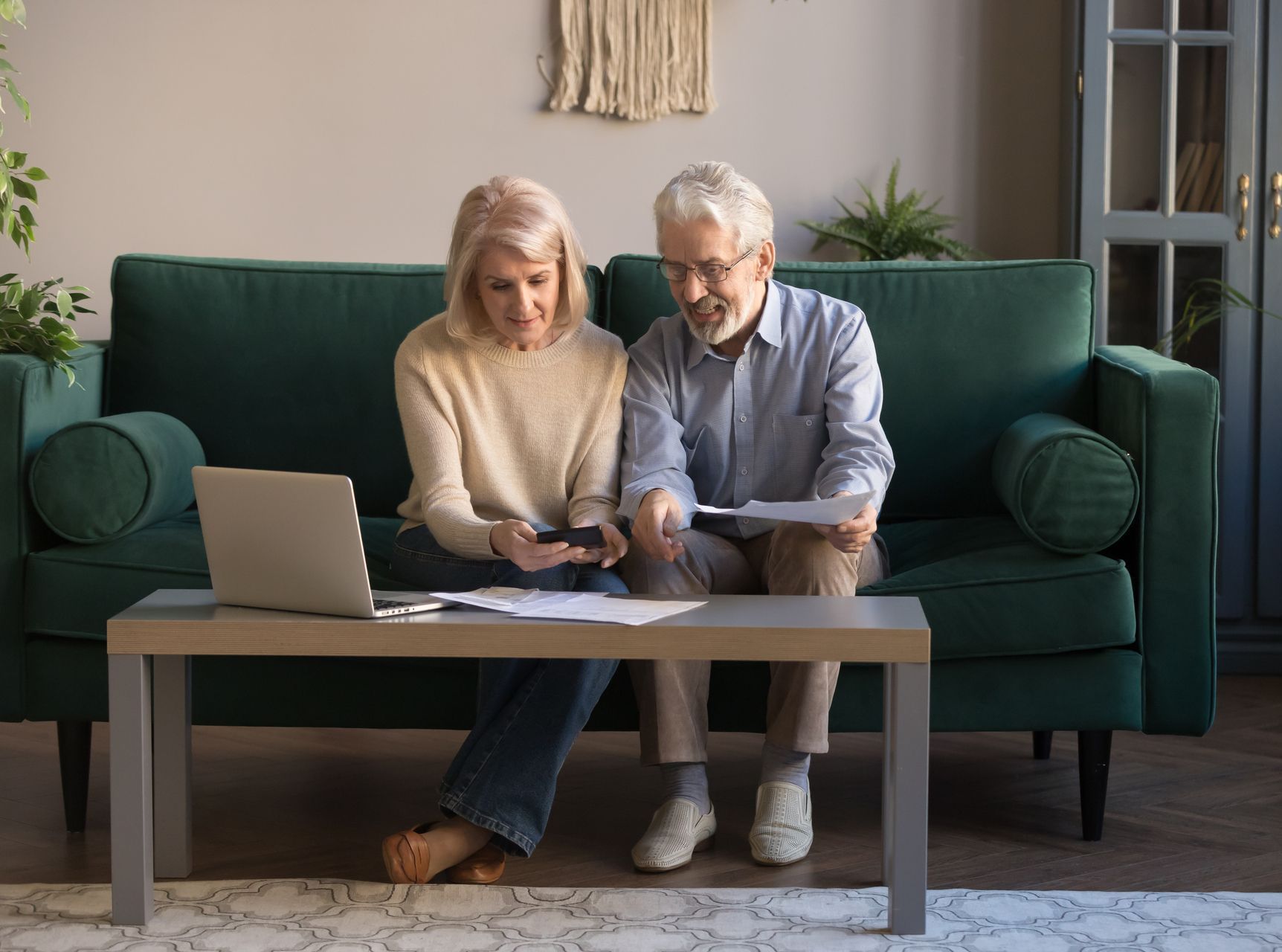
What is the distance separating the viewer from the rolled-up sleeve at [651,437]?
2096 millimetres

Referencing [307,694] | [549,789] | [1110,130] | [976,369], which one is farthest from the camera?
[1110,130]

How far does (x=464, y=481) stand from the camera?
7.11 ft

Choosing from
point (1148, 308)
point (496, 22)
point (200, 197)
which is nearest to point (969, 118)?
point (1148, 308)

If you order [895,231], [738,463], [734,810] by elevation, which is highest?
[895,231]

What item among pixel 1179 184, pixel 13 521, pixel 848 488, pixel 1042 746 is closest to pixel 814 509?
pixel 848 488

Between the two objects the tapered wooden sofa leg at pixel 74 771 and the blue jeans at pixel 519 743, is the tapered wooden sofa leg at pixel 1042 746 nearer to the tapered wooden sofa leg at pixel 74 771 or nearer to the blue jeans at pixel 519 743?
the blue jeans at pixel 519 743

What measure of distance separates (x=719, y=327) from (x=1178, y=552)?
2.56 ft

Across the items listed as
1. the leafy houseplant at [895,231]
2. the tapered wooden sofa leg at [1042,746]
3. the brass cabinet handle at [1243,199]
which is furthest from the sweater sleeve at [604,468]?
the brass cabinet handle at [1243,199]

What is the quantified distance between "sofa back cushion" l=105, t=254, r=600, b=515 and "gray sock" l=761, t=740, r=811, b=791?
0.97 meters

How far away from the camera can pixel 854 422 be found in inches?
85.2

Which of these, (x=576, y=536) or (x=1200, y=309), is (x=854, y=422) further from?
(x=1200, y=309)

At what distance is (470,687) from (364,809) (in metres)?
0.34

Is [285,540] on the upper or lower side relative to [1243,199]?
lower

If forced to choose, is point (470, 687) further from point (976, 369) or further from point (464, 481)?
point (976, 369)
